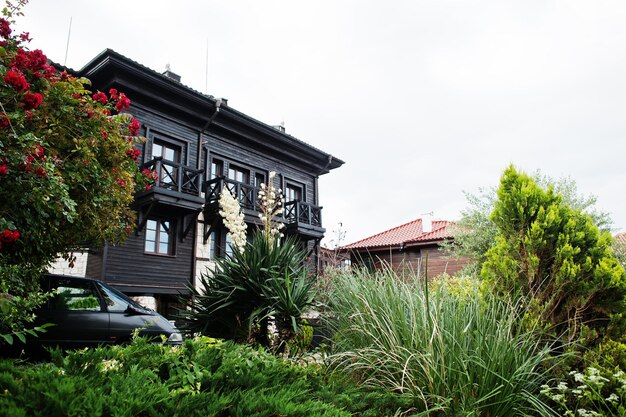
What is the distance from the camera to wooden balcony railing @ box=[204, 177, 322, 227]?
547 inches

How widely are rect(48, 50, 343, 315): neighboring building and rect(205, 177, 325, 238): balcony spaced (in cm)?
4

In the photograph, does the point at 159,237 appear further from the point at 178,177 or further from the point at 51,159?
the point at 51,159

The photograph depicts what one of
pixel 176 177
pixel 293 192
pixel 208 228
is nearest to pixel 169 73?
pixel 176 177

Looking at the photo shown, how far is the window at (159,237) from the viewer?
41.7ft

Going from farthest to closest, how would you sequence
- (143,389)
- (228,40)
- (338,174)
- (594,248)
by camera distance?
(338,174) < (228,40) < (594,248) < (143,389)

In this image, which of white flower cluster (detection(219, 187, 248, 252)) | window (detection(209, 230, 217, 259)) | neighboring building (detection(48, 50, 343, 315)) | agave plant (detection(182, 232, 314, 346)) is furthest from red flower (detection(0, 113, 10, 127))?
window (detection(209, 230, 217, 259))

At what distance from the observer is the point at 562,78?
8836 mm

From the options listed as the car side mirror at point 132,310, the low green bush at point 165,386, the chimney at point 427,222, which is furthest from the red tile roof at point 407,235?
the low green bush at point 165,386

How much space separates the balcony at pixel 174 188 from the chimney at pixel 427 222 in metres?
15.0

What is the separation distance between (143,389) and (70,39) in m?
14.4

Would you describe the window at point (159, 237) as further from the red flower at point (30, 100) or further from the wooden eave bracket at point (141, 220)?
the red flower at point (30, 100)

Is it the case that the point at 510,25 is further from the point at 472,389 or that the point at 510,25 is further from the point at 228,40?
the point at 472,389

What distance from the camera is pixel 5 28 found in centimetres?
431

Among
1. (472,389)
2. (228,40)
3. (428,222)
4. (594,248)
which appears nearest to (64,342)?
(472,389)
